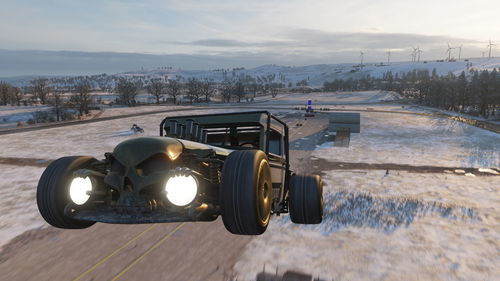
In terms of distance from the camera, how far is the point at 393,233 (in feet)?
30.4

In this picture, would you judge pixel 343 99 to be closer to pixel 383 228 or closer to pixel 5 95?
pixel 383 228

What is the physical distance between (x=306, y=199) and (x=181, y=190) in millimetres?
2673

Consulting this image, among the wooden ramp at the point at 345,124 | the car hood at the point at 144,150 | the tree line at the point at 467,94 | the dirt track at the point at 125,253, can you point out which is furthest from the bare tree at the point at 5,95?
the tree line at the point at 467,94

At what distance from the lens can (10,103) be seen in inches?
3556

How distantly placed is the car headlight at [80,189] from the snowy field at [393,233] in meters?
4.39

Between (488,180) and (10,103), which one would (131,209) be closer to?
(488,180)

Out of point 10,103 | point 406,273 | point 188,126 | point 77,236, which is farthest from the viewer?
point 10,103

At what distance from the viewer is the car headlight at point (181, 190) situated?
3.36 meters

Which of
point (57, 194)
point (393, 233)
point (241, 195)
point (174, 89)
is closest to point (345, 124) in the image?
point (393, 233)

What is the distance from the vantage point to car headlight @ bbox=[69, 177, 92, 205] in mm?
3843

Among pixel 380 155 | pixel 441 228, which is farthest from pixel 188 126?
pixel 380 155

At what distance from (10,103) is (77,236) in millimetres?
108450

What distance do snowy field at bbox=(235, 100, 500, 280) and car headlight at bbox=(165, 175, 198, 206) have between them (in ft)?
14.3

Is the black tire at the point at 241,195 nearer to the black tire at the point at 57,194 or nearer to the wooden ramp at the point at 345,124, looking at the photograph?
the black tire at the point at 57,194
